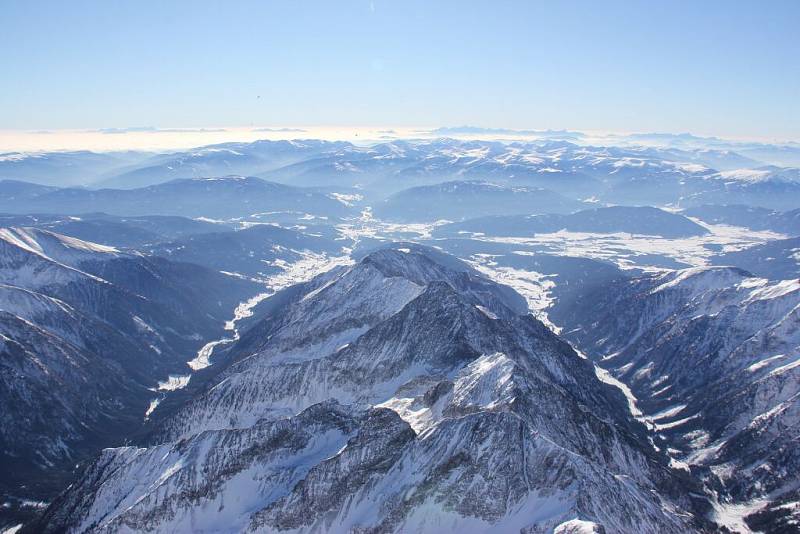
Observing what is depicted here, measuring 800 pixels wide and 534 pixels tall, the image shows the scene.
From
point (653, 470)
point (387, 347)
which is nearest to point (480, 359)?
point (387, 347)

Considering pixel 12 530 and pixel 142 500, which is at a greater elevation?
pixel 142 500

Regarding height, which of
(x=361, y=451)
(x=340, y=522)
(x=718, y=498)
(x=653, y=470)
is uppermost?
(x=361, y=451)

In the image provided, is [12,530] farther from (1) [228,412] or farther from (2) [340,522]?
(2) [340,522]

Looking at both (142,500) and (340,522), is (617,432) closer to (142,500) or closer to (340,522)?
(340,522)

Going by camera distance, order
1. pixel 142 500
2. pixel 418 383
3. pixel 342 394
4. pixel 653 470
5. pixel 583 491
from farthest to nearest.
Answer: pixel 342 394
pixel 418 383
pixel 653 470
pixel 142 500
pixel 583 491

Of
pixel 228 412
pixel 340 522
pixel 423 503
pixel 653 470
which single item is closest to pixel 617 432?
pixel 653 470

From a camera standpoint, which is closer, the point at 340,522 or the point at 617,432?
the point at 340,522

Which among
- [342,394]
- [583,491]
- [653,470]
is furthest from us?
[342,394]

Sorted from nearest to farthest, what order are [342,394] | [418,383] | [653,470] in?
[653,470] → [418,383] → [342,394]

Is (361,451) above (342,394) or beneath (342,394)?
above
